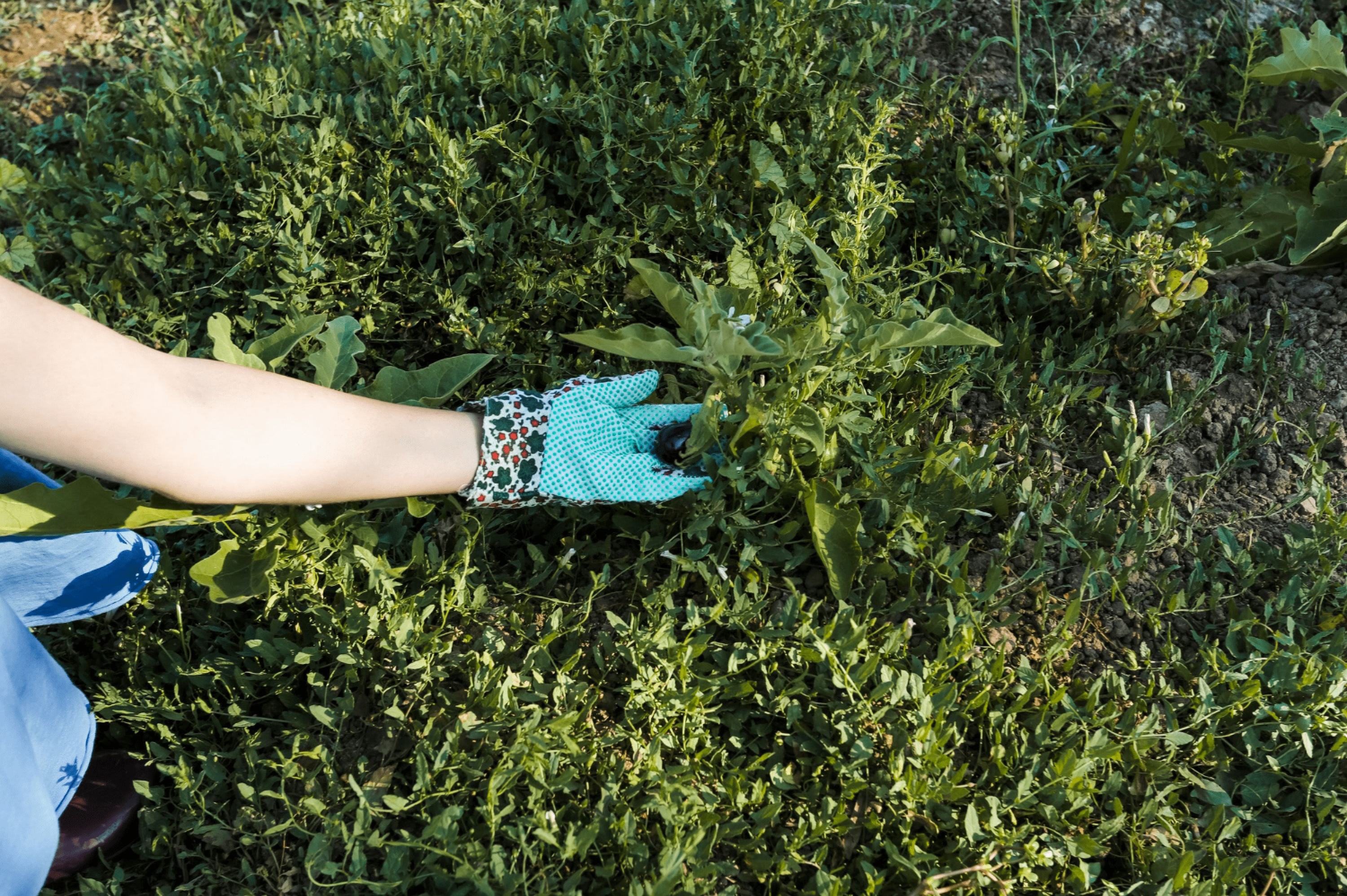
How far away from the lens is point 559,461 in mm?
1994

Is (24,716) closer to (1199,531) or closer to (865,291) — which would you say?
(865,291)

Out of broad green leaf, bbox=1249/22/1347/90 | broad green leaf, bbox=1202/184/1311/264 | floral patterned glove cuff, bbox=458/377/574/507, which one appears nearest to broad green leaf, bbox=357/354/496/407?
floral patterned glove cuff, bbox=458/377/574/507

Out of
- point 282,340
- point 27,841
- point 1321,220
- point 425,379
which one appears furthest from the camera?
point 1321,220

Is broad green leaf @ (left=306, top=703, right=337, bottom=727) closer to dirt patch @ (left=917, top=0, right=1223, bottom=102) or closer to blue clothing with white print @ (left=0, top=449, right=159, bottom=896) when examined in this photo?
blue clothing with white print @ (left=0, top=449, right=159, bottom=896)

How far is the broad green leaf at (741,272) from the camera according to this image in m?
2.17

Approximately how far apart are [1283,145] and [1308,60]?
0.22 m

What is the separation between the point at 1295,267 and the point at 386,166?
92.0 inches

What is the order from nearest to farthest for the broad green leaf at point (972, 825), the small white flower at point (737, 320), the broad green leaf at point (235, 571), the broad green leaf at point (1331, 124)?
the broad green leaf at point (972, 825) < the small white flower at point (737, 320) < the broad green leaf at point (235, 571) < the broad green leaf at point (1331, 124)

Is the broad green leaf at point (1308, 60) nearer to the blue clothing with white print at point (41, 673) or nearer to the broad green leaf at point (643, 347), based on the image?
the broad green leaf at point (643, 347)

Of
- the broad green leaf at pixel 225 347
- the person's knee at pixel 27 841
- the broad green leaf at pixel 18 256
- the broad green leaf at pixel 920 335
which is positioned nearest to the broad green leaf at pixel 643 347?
the broad green leaf at pixel 920 335

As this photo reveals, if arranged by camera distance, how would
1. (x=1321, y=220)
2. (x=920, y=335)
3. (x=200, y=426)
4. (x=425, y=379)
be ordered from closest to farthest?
(x=200, y=426)
(x=920, y=335)
(x=425, y=379)
(x=1321, y=220)

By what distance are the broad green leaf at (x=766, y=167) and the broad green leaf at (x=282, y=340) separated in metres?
1.11

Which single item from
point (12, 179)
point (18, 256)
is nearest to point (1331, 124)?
point (18, 256)

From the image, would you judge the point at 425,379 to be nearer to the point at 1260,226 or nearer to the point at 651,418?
the point at 651,418
